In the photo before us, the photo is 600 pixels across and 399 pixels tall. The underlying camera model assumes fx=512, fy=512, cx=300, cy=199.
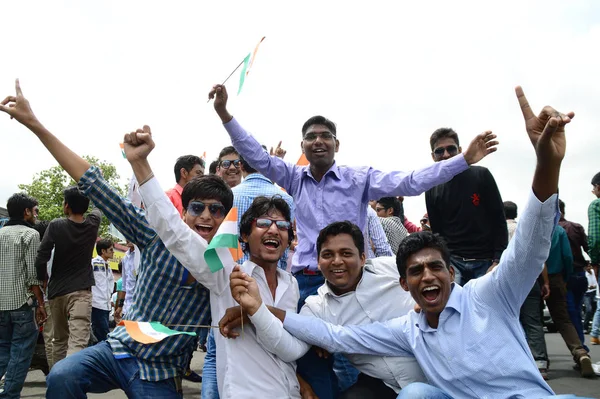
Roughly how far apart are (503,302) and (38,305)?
17.1 ft

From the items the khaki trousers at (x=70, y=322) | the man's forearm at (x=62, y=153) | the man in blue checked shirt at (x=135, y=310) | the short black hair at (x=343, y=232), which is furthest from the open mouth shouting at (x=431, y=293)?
the khaki trousers at (x=70, y=322)

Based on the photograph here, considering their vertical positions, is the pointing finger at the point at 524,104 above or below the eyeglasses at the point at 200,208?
above

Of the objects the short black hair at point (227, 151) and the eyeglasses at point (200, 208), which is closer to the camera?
the eyeglasses at point (200, 208)

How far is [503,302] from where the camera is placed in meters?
2.80

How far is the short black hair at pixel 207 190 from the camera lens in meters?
3.20

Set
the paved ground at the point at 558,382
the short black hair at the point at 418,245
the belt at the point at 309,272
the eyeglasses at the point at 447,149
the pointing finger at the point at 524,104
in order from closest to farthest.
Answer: the pointing finger at the point at 524,104
the short black hair at the point at 418,245
the belt at the point at 309,272
the eyeglasses at the point at 447,149
the paved ground at the point at 558,382

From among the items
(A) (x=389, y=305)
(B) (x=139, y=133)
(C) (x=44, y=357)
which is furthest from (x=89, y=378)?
(C) (x=44, y=357)

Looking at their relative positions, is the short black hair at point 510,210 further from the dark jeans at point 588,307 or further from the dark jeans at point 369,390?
the dark jeans at point 588,307

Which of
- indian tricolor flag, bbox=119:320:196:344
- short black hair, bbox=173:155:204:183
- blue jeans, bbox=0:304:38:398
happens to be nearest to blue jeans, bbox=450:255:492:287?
indian tricolor flag, bbox=119:320:196:344

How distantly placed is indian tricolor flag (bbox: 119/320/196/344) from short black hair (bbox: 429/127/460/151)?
2.83 m

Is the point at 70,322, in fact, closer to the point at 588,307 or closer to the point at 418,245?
the point at 418,245

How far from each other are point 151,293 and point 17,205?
3.97 meters

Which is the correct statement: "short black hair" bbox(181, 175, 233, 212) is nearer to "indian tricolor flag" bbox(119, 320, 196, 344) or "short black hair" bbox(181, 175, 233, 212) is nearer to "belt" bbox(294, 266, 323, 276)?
"indian tricolor flag" bbox(119, 320, 196, 344)

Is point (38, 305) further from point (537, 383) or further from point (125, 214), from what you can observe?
point (537, 383)
